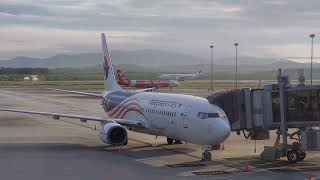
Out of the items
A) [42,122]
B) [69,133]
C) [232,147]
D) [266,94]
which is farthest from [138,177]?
[42,122]

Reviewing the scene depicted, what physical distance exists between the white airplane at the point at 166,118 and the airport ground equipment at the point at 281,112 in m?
1.34

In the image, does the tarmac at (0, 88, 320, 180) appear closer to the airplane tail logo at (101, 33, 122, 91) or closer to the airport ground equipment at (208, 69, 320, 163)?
the airport ground equipment at (208, 69, 320, 163)

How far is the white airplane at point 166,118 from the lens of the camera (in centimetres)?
2725

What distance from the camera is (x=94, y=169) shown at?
25.3m

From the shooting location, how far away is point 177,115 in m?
29.5

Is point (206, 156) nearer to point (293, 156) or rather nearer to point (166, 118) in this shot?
point (166, 118)

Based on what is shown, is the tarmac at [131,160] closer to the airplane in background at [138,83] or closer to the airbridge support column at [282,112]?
the airbridge support column at [282,112]

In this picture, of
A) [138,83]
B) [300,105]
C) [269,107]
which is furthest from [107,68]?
[138,83]

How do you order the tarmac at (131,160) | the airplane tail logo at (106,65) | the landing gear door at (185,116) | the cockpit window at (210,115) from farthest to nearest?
the airplane tail logo at (106,65)
the landing gear door at (185,116)
the cockpit window at (210,115)
the tarmac at (131,160)

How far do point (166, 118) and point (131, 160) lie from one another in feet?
11.9

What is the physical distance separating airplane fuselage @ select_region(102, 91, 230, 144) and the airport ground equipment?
1342mm

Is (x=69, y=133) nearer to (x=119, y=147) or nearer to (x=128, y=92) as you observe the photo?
(x=128, y=92)

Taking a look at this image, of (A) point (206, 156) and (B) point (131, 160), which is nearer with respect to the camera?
(A) point (206, 156)

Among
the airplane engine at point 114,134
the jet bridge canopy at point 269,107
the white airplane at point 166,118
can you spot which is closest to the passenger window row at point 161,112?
the white airplane at point 166,118
